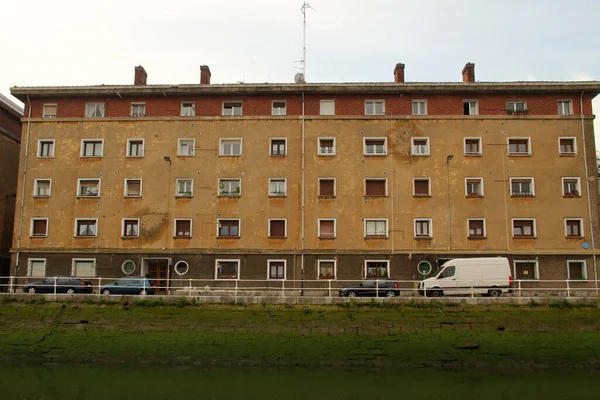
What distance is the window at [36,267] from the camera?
1511 inches

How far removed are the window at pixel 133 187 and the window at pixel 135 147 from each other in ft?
6.10

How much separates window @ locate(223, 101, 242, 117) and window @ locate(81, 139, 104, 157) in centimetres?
919

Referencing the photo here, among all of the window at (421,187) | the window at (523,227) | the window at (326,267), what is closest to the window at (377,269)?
the window at (326,267)

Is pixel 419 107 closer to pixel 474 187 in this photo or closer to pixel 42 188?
pixel 474 187

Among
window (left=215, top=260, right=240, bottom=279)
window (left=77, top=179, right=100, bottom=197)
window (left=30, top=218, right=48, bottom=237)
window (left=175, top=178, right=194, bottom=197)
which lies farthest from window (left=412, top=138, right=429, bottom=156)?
window (left=30, top=218, right=48, bottom=237)

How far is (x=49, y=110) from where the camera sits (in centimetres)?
4081

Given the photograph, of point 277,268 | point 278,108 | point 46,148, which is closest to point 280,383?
point 277,268

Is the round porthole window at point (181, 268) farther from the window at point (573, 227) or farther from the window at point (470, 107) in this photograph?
the window at point (573, 227)

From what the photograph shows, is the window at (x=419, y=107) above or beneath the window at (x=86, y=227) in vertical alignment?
above

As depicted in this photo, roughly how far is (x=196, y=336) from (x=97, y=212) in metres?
16.1

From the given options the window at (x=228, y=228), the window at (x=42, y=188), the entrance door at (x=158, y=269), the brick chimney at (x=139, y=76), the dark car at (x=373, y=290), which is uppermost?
the brick chimney at (x=139, y=76)

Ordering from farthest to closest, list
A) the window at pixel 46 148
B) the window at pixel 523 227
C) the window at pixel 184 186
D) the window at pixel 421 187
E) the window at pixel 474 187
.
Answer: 1. the window at pixel 46 148
2. the window at pixel 184 186
3. the window at pixel 421 187
4. the window at pixel 474 187
5. the window at pixel 523 227

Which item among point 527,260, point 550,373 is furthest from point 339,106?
point 550,373

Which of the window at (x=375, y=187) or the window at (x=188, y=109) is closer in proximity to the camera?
the window at (x=375, y=187)
